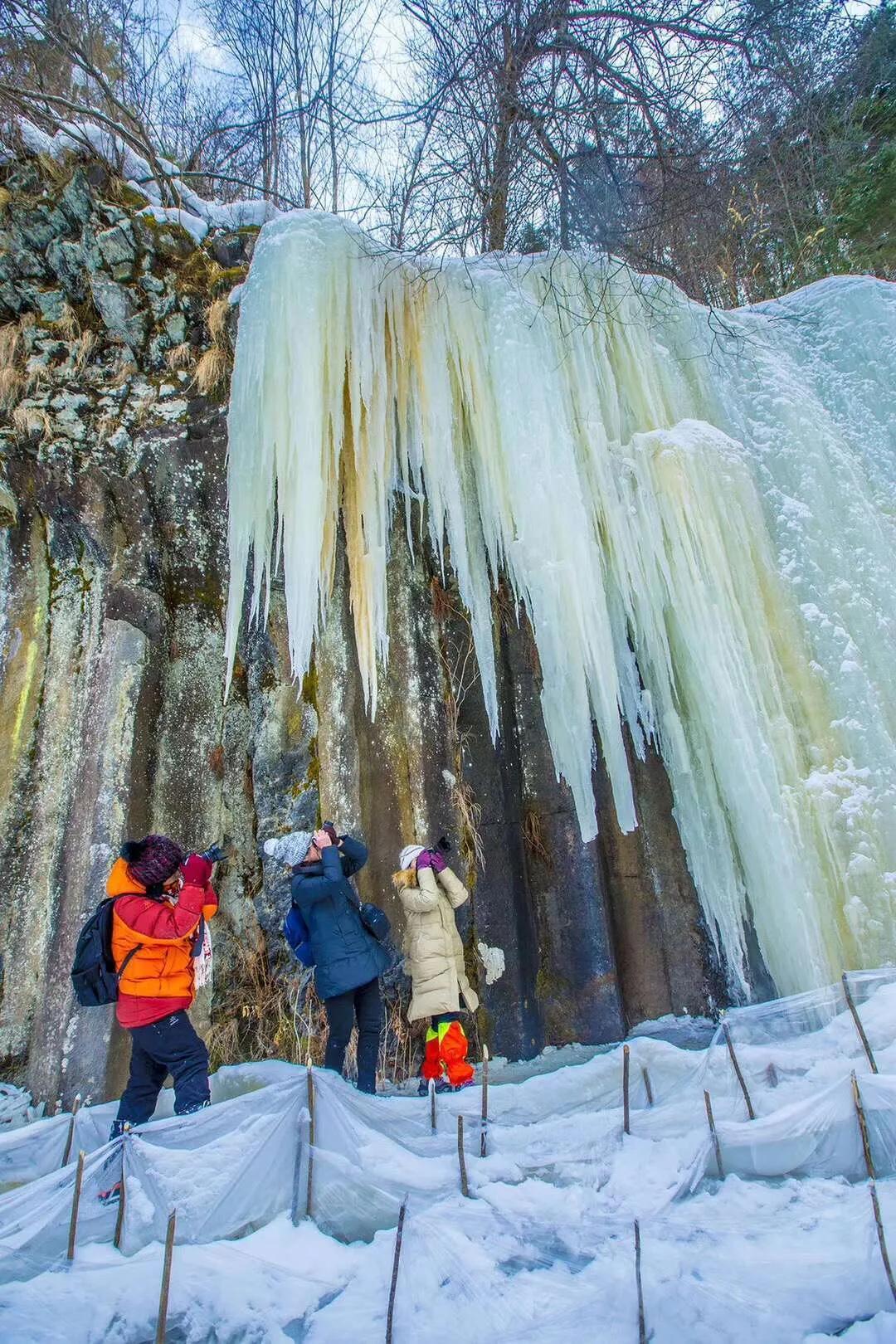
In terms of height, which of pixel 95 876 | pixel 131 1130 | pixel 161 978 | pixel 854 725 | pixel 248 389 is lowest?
pixel 131 1130

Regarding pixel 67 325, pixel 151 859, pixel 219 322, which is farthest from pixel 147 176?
pixel 151 859

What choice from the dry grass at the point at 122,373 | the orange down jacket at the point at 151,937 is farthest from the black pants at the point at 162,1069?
the dry grass at the point at 122,373

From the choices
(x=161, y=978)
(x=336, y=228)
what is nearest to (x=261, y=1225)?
(x=161, y=978)

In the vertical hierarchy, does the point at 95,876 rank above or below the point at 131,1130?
above

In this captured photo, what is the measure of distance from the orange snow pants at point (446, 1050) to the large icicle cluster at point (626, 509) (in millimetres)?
1213

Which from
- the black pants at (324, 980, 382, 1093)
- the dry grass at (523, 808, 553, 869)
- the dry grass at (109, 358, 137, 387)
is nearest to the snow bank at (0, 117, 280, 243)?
the dry grass at (109, 358, 137, 387)

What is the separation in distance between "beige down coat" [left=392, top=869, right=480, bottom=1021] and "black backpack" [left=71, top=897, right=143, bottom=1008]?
1364 mm

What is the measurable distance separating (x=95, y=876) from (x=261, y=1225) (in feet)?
9.46

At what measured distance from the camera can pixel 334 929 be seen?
3354 mm

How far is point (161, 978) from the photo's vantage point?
2.84 meters

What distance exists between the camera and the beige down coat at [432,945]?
3656mm

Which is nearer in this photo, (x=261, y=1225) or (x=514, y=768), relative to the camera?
(x=261, y=1225)

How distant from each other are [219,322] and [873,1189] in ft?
18.5

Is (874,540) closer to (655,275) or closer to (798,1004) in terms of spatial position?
(655,275)
